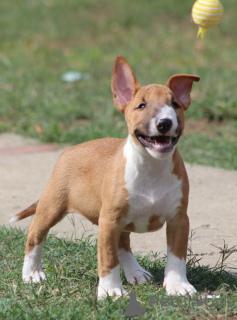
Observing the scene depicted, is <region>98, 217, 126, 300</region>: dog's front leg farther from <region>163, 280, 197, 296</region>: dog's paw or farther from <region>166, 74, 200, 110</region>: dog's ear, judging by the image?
<region>166, 74, 200, 110</region>: dog's ear

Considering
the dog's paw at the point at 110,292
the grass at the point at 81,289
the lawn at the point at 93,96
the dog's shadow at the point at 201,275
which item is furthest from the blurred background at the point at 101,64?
the dog's paw at the point at 110,292

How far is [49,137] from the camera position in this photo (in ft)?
25.3

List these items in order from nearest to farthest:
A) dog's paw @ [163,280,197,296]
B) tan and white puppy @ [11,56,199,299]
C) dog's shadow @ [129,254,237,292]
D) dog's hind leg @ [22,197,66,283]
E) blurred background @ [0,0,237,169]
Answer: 1. tan and white puppy @ [11,56,199,299]
2. dog's paw @ [163,280,197,296]
3. dog's shadow @ [129,254,237,292]
4. dog's hind leg @ [22,197,66,283]
5. blurred background @ [0,0,237,169]

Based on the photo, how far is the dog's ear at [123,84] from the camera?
3840 mm

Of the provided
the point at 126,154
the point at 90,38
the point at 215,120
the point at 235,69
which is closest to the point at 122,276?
the point at 126,154

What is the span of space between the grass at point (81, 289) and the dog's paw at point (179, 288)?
0.16ft

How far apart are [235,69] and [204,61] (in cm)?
74

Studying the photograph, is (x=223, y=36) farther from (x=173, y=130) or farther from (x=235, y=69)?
(x=173, y=130)

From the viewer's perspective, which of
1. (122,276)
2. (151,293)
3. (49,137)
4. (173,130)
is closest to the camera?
(173,130)

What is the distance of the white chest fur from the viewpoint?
12.0 ft

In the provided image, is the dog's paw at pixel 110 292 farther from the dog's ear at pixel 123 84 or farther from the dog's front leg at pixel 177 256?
the dog's ear at pixel 123 84

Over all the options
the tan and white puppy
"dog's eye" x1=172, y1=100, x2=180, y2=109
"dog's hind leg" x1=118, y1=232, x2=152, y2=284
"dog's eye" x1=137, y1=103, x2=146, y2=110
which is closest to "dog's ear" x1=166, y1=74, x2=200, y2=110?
the tan and white puppy

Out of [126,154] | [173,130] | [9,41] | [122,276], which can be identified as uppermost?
[173,130]

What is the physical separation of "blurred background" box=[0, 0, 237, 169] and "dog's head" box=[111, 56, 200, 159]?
6.28 ft
